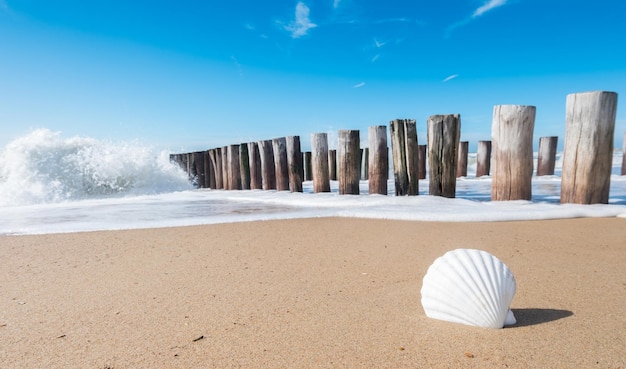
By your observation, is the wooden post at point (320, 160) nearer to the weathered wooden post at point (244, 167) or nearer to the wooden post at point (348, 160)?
the wooden post at point (348, 160)

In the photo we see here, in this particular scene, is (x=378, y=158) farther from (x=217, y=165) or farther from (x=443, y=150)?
(x=217, y=165)

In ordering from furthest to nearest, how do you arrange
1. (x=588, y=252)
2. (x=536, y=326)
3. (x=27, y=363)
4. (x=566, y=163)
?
(x=566, y=163), (x=588, y=252), (x=536, y=326), (x=27, y=363)

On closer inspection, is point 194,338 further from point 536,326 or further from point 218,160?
point 218,160

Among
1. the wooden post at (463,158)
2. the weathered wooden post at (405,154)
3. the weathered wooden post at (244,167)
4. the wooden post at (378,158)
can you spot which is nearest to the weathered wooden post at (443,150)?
the weathered wooden post at (405,154)

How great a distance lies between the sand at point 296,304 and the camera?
122 centimetres

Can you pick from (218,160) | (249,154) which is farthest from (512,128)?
(218,160)

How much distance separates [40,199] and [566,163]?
1073cm

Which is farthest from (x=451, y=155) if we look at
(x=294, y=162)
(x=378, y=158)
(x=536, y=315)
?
(x=536, y=315)

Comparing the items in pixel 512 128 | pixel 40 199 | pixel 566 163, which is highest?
pixel 512 128

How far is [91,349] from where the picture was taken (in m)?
1.32

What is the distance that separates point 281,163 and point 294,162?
0.39m

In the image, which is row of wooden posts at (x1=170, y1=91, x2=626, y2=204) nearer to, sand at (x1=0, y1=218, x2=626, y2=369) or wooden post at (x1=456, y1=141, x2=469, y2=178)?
sand at (x1=0, y1=218, x2=626, y2=369)

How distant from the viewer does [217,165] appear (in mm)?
10898

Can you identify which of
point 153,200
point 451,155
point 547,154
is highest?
point 451,155
